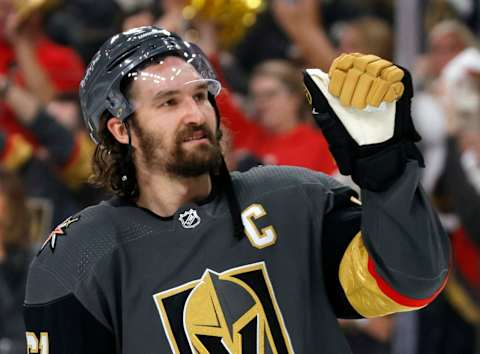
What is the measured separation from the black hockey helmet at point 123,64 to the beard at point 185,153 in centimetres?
10

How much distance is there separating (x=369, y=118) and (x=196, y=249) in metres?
0.52

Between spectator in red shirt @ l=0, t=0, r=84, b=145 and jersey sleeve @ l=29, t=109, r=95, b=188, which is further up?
spectator in red shirt @ l=0, t=0, r=84, b=145

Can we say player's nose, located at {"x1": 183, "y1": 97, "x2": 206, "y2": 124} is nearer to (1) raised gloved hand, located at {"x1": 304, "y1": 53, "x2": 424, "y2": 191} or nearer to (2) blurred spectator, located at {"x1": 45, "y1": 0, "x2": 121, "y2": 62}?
(1) raised gloved hand, located at {"x1": 304, "y1": 53, "x2": 424, "y2": 191}

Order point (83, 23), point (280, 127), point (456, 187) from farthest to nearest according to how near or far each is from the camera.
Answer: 1. point (83, 23)
2. point (280, 127)
3. point (456, 187)

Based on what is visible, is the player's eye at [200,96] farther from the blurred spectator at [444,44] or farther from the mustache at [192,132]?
the blurred spectator at [444,44]

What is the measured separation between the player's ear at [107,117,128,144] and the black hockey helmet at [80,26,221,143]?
0.03 meters

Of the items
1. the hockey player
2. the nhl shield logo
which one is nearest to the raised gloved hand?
the hockey player

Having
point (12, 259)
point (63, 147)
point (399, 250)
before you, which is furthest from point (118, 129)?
point (63, 147)

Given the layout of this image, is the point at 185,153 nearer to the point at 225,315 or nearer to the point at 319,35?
the point at 225,315

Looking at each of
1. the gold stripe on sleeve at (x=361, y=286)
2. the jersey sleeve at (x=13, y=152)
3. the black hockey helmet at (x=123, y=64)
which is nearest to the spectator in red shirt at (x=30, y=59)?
the jersey sleeve at (x=13, y=152)

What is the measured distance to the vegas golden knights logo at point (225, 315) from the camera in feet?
8.03

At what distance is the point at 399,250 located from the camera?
2.20 meters

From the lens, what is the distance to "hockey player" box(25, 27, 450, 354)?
2.45 meters

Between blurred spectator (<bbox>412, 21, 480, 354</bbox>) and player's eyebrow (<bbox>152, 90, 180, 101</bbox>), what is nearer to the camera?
player's eyebrow (<bbox>152, 90, 180, 101</bbox>)
